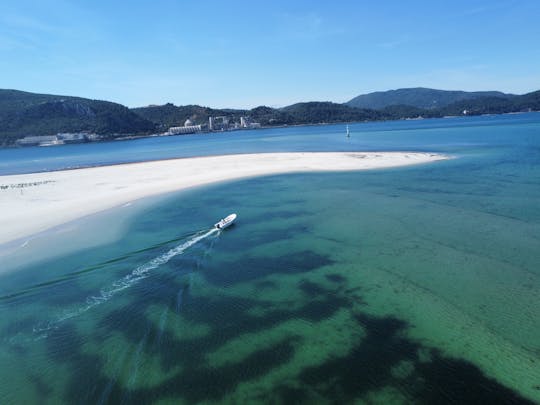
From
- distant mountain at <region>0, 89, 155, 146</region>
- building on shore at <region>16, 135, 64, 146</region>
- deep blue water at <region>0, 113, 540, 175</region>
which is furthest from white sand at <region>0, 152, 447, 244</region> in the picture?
distant mountain at <region>0, 89, 155, 146</region>

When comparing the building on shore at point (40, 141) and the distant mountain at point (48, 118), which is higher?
the distant mountain at point (48, 118)

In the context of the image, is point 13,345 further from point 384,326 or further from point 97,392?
point 384,326

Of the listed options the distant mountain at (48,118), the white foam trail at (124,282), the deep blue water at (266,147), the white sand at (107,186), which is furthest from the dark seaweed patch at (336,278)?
the distant mountain at (48,118)

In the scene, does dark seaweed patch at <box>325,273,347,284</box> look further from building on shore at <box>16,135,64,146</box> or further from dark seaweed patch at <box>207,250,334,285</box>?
building on shore at <box>16,135,64,146</box>

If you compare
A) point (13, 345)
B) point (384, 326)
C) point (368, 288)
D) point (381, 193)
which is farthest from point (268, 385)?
point (381, 193)

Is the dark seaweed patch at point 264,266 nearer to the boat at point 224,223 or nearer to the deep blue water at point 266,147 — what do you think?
the boat at point 224,223

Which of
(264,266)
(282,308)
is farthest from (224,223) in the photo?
(282,308)
